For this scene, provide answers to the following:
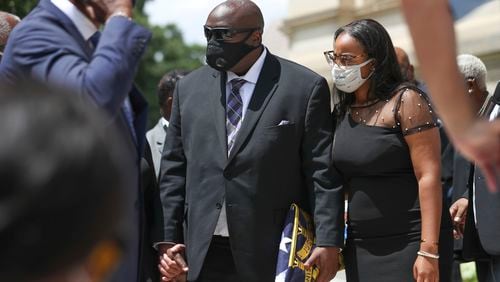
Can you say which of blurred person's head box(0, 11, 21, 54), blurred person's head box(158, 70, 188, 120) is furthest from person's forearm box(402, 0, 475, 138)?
blurred person's head box(158, 70, 188, 120)

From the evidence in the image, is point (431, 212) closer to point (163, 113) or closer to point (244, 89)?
point (244, 89)

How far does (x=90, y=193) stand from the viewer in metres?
1.48

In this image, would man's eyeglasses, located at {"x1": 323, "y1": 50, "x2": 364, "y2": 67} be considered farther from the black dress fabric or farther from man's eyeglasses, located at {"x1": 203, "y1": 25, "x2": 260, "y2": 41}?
man's eyeglasses, located at {"x1": 203, "y1": 25, "x2": 260, "y2": 41}

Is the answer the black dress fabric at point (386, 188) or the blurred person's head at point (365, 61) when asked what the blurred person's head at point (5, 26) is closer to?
the blurred person's head at point (365, 61)

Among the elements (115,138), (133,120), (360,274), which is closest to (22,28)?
(133,120)

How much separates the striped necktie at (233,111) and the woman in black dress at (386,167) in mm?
515

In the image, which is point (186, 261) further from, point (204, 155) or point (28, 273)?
point (28, 273)

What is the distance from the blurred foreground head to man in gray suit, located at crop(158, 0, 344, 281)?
10.0ft

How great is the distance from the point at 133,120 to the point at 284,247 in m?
1.45

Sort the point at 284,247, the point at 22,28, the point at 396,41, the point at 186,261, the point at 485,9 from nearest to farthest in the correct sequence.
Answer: the point at 22,28 < the point at 284,247 < the point at 186,261 < the point at 485,9 < the point at 396,41

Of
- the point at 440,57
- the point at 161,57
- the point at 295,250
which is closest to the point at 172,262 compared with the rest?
the point at 295,250

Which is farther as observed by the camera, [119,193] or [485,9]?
[485,9]

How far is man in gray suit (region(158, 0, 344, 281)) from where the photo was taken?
15.0 ft

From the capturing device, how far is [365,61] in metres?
4.70
